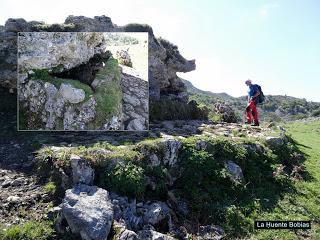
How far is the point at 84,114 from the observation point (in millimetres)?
14008

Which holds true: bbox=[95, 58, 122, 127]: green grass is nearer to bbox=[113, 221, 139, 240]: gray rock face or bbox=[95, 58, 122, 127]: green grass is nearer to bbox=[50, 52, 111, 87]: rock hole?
bbox=[50, 52, 111, 87]: rock hole

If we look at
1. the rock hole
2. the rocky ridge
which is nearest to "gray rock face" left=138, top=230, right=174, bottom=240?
the rocky ridge

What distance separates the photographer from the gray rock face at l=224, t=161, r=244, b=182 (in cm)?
1302

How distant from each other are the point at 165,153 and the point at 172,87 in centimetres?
1039

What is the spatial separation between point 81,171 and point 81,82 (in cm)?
528

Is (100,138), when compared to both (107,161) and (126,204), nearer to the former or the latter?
(107,161)

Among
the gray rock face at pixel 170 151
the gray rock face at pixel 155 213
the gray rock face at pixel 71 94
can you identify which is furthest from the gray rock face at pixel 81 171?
the gray rock face at pixel 71 94

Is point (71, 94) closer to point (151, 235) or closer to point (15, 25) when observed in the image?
point (15, 25)

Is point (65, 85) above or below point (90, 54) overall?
below

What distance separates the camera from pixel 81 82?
49.3ft

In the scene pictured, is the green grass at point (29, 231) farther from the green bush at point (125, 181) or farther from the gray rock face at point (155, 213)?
the gray rock face at point (155, 213)

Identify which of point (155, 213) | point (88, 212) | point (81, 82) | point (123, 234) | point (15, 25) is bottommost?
point (123, 234)

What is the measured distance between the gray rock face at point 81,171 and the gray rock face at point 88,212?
47 cm

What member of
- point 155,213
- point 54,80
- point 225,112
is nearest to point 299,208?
point 155,213
